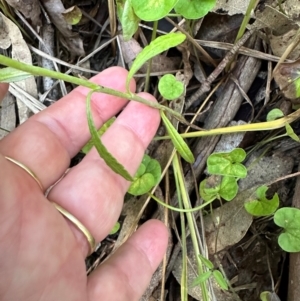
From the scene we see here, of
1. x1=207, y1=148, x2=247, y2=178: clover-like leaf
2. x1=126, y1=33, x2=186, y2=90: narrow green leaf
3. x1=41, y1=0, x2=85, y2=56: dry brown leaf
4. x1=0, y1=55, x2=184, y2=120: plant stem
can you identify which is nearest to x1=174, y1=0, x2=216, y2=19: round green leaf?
x1=126, y1=33, x2=186, y2=90: narrow green leaf

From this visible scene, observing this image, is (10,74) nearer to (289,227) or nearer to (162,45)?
(162,45)

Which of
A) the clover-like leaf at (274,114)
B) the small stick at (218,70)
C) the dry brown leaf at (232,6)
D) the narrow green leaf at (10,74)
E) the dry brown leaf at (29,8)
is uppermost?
the narrow green leaf at (10,74)

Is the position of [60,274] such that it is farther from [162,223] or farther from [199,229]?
[199,229]

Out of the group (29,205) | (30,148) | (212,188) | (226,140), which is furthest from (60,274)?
(226,140)

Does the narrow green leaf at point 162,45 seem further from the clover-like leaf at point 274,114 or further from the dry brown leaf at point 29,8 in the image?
the dry brown leaf at point 29,8

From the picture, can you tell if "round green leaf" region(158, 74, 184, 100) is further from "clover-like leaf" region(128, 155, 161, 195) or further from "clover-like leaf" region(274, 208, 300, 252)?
"clover-like leaf" region(274, 208, 300, 252)

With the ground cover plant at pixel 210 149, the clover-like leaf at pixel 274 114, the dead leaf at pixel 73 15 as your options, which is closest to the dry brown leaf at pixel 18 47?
the ground cover plant at pixel 210 149
